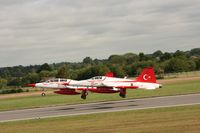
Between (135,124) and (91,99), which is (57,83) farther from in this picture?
(135,124)

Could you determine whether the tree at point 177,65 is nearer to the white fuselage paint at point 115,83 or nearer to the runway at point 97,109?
the white fuselage paint at point 115,83

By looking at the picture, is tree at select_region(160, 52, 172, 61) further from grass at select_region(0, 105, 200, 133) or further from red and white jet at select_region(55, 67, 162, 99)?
grass at select_region(0, 105, 200, 133)

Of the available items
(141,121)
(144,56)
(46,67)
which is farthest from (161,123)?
(144,56)

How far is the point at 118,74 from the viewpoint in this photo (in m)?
130

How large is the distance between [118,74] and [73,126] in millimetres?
105494

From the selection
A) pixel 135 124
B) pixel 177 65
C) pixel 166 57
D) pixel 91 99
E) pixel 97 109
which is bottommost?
pixel 135 124

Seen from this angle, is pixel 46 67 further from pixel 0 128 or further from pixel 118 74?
pixel 0 128

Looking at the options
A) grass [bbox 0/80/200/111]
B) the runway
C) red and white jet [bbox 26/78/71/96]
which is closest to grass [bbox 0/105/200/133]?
the runway

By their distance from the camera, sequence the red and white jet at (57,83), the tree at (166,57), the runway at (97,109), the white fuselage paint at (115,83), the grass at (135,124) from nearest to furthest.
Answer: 1. the grass at (135,124)
2. the runway at (97,109)
3. the white fuselage paint at (115,83)
4. the red and white jet at (57,83)
5. the tree at (166,57)

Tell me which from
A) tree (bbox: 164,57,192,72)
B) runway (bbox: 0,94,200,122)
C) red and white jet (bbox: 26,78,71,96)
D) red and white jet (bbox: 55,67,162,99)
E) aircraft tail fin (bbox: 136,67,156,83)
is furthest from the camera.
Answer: tree (bbox: 164,57,192,72)

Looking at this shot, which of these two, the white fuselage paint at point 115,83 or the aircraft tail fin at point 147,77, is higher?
the aircraft tail fin at point 147,77

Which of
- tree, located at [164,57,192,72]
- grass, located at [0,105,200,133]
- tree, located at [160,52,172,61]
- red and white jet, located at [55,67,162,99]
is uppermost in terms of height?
tree, located at [160,52,172,61]

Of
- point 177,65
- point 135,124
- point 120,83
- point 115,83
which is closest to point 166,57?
point 177,65

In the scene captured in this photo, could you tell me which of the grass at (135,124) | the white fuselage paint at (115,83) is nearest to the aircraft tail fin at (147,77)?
the white fuselage paint at (115,83)
